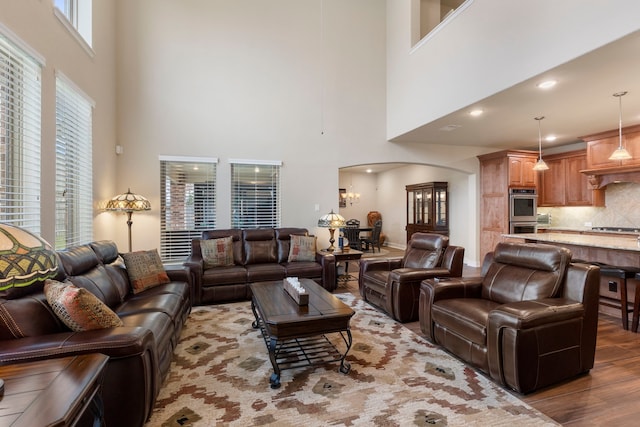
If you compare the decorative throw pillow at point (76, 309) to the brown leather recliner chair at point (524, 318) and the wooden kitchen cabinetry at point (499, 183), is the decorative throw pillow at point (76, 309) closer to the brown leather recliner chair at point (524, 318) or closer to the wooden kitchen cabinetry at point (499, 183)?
the brown leather recliner chair at point (524, 318)

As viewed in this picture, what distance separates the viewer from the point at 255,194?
5.55 m

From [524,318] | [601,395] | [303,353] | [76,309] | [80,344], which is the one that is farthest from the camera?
[303,353]

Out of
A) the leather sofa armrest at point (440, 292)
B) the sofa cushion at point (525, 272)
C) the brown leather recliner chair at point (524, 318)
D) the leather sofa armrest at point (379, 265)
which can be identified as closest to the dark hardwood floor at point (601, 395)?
the brown leather recliner chair at point (524, 318)

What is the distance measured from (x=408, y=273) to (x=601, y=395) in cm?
174

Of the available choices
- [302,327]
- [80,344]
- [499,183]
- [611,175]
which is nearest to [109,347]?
[80,344]

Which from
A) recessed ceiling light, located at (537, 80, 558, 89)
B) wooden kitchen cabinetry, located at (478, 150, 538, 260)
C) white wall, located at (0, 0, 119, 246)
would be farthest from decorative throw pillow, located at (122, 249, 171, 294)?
wooden kitchen cabinetry, located at (478, 150, 538, 260)

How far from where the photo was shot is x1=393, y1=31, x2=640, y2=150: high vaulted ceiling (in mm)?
3055

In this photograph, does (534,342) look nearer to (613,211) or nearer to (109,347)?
(109,347)

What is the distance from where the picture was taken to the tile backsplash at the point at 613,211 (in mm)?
5527

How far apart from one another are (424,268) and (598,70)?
8.98 feet

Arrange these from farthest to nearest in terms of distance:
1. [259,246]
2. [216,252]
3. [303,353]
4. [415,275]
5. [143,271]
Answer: [259,246] < [216,252] < [415,275] < [143,271] < [303,353]

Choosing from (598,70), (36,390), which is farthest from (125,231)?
(598,70)

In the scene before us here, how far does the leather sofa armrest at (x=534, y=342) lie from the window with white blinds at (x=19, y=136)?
378cm

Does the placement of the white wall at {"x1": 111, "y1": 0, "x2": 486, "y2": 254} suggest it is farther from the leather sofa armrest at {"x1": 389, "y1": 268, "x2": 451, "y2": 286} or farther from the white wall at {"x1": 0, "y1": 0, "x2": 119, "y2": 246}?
the leather sofa armrest at {"x1": 389, "y1": 268, "x2": 451, "y2": 286}
